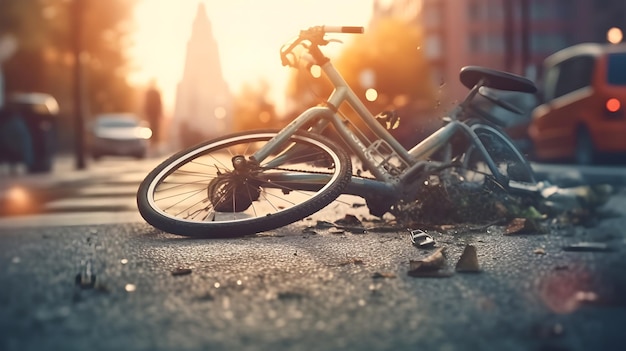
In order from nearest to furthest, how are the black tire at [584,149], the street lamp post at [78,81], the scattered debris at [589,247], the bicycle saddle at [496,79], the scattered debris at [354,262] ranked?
the scattered debris at [354,262] < the scattered debris at [589,247] < the bicycle saddle at [496,79] < the black tire at [584,149] < the street lamp post at [78,81]

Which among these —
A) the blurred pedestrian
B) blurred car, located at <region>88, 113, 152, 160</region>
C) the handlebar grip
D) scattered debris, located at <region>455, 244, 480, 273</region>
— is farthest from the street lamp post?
scattered debris, located at <region>455, 244, 480, 273</region>

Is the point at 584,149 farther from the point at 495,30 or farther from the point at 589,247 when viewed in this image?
the point at 495,30

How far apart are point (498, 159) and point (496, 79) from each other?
543 millimetres

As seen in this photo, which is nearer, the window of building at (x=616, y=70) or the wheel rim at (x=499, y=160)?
the wheel rim at (x=499, y=160)

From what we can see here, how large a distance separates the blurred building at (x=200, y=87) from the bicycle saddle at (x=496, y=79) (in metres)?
1.62

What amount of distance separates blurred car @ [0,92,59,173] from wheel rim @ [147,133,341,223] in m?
9.68

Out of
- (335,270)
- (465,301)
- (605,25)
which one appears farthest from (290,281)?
(605,25)

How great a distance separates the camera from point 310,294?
301 centimetres

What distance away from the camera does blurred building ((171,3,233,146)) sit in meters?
6.16

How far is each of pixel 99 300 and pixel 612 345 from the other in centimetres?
177

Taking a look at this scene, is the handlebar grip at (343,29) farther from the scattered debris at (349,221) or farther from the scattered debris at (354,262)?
the scattered debris at (354,262)

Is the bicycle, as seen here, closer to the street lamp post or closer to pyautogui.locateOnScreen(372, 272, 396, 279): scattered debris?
pyautogui.locateOnScreen(372, 272, 396, 279): scattered debris

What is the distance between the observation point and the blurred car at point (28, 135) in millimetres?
13812

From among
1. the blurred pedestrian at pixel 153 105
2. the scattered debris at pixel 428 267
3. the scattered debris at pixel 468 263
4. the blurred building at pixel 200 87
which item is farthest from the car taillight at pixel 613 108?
the blurred pedestrian at pixel 153 105
